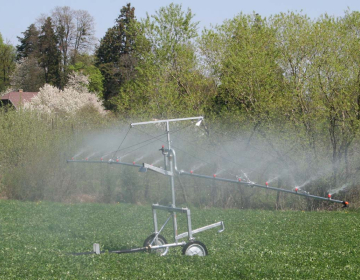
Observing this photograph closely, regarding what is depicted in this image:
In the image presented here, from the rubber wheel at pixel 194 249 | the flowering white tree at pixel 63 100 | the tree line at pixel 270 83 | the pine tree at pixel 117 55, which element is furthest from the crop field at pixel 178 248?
the pine tree at pixel 117 55

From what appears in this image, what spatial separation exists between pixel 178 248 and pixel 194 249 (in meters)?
1.60

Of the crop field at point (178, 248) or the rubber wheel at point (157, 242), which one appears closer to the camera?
→ the crop field at point (178, 248)

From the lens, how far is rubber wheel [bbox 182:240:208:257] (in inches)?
407

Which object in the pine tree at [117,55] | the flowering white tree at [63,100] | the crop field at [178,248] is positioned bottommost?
the crop field at [178,248]

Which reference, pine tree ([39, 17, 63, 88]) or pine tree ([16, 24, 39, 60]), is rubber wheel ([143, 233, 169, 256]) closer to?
pine tree ([39, 17, 63, 88])

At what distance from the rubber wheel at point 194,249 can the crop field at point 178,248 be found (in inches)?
8.1

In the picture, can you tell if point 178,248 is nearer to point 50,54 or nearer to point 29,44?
point 50,54

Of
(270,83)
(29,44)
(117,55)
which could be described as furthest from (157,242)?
(29,44)

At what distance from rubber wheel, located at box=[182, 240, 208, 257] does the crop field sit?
0.68 ft

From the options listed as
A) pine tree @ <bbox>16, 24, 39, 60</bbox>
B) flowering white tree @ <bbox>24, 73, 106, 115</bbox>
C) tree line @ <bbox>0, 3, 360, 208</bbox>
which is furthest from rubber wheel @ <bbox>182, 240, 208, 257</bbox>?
pine tree @ <bbox>16, 24, 39, 60</bbox>

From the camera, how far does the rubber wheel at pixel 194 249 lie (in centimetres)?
1034

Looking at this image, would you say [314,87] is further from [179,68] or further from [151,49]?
[151,49]

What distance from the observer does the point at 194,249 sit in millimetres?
10477

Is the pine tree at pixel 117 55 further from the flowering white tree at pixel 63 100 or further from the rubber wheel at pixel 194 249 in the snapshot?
the rubber wheel at pixel 194 249
